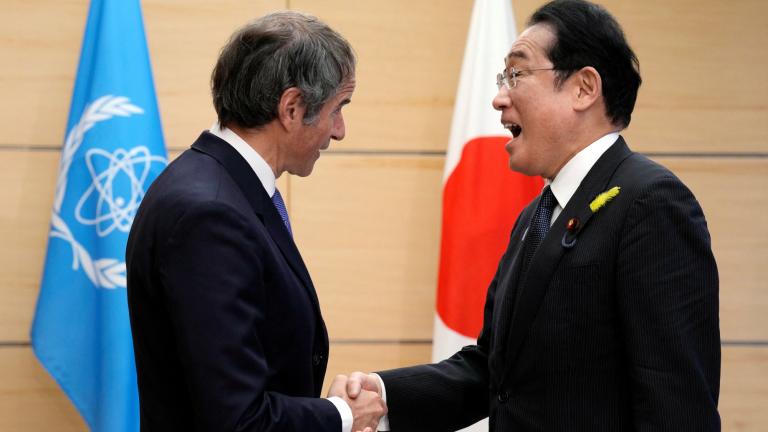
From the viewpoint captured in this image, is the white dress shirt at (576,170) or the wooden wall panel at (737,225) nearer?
the white dress shirt at (576,170)

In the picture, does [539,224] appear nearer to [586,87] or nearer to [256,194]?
[586,87]

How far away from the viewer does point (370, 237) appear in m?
3.83

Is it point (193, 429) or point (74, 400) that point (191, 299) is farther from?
point (74, 400)

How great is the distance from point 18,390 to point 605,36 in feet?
9.09

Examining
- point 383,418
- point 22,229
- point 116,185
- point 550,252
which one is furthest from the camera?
point 22,229

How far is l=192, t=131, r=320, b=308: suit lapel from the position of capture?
6.33ft

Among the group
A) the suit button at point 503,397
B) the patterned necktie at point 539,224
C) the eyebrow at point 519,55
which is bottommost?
the suit button at point 503,397

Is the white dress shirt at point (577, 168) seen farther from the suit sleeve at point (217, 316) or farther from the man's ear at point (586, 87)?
the suit sleeve at point (217, 316)

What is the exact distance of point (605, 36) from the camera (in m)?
2.13

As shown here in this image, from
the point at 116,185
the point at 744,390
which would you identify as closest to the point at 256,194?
the point at 116,185

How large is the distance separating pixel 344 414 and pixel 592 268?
24.4 inches

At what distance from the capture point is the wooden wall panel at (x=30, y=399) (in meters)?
3.69

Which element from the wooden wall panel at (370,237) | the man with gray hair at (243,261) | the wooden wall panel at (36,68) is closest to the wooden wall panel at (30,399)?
the wooden wall panel at (36,68)

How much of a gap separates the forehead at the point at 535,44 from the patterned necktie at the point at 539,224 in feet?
1.06
